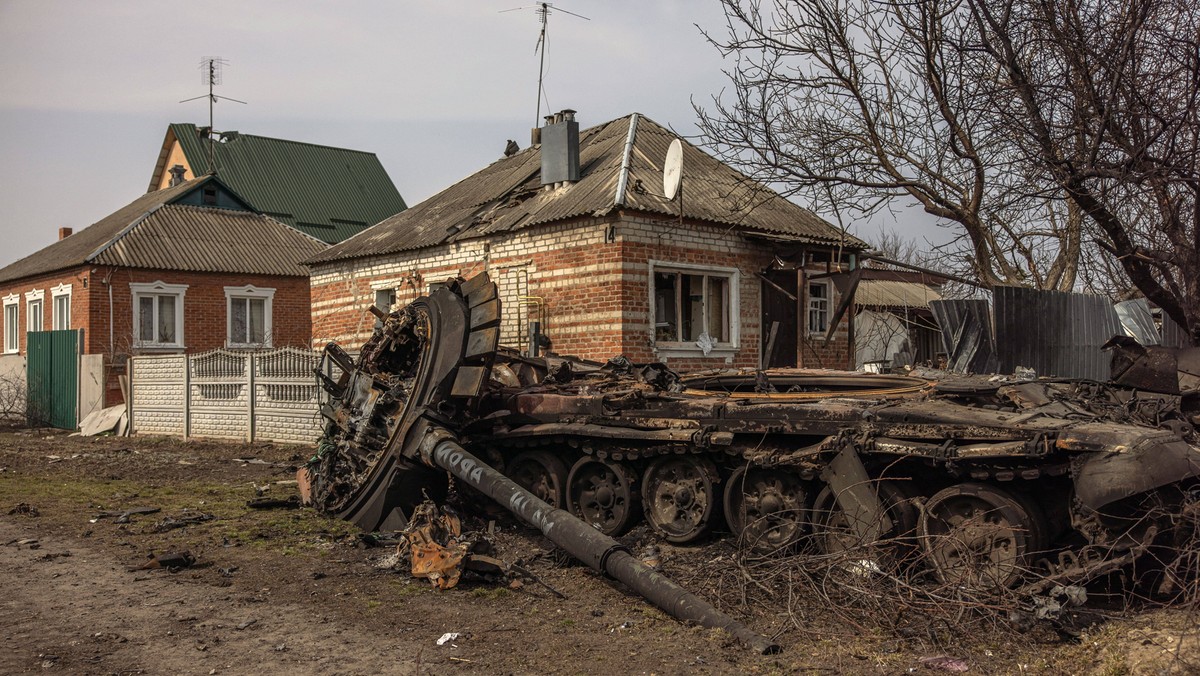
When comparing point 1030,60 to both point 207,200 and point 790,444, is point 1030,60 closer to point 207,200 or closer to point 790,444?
point 790,444

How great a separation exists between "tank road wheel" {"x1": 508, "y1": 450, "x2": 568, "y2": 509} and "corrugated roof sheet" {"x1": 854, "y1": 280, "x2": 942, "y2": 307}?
51.7ft

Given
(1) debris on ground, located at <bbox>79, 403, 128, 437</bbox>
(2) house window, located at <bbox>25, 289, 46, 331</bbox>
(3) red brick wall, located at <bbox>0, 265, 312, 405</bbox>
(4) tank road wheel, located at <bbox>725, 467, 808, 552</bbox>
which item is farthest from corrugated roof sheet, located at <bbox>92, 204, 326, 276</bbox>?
(4) tank road wheel, located at <bbox>725, 467, 808, 552</bbox>

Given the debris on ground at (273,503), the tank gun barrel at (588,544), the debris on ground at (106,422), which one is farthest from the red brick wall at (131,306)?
the tank gun barrel at (588,544)

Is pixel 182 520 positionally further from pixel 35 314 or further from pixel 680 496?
pixel 35 314

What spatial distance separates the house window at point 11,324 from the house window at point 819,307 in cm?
2401

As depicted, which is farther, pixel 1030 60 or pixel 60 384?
pixel 60 384

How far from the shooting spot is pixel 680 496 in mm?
7992

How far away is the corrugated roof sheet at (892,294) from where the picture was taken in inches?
976

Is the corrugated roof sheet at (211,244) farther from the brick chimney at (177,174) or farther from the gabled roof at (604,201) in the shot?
the gabled roof at (604,201)

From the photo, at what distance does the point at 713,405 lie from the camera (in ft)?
25.3

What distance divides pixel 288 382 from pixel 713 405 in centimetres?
1041

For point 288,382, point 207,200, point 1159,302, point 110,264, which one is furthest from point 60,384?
point 1159,302

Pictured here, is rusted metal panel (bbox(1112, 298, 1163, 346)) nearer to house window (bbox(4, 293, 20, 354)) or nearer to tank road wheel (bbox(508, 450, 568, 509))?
tank road wheel (bbox(508, 450, 568, 509))

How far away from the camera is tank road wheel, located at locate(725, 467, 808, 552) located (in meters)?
7.17
